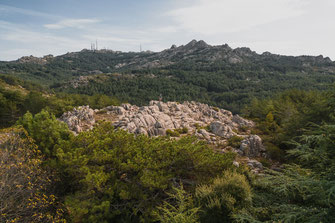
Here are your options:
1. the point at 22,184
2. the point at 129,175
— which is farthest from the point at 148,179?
the point at 22,184

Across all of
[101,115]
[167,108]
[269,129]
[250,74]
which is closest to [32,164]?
[101,115]

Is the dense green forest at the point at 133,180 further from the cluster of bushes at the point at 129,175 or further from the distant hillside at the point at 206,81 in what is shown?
the distant hillside at the point at 206,81

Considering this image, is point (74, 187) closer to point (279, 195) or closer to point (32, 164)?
point (32, 164)

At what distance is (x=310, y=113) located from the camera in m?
20.0

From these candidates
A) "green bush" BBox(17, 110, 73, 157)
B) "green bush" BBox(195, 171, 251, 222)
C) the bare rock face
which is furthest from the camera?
the bare rock face

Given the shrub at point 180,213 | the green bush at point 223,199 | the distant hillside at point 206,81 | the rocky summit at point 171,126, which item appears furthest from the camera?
the distant hillside at point 206,81

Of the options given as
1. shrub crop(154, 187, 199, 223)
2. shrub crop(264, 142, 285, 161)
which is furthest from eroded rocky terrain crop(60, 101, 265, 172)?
shrub crop(154, 187, 199, 223)

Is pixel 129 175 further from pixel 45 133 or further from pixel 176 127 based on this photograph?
pixel 176 127

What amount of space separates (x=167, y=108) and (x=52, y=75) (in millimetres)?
203959

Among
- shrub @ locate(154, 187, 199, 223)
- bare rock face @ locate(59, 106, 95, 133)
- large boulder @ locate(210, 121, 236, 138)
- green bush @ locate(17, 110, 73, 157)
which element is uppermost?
green bush @ locate(17, 110, 73, 157)

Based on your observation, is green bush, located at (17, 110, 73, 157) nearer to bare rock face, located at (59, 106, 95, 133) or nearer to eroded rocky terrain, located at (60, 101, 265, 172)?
eroded rocky terrain, located at (60, 101, 265, 172)

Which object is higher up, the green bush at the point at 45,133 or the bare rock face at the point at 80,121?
the green bush at the point at 45,133

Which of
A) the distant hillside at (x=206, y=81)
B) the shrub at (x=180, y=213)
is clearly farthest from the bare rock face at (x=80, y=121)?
the distant hillside at (x=206, y=81)

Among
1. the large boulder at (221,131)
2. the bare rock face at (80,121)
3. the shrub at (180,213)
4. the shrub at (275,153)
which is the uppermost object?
the bare rock face at (80,121)
